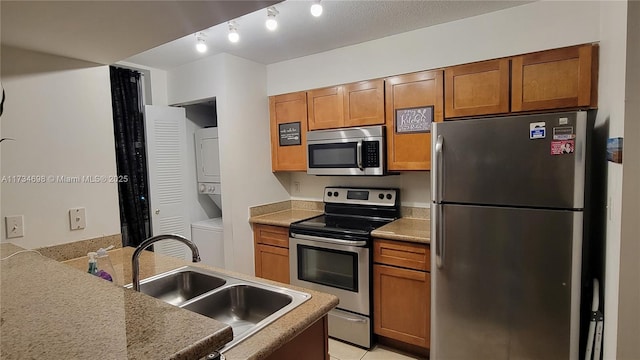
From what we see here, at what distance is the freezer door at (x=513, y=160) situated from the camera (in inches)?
65.5

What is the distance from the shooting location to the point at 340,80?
292cm

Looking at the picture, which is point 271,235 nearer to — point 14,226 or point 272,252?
point 272,252

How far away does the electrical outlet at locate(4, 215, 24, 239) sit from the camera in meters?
Answer: 1.56

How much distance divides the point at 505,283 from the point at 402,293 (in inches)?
28.9

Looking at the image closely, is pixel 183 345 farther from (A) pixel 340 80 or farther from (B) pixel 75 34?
(A) pixel 340 80

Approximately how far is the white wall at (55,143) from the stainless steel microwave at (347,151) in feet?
5.28

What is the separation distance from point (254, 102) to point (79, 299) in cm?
266

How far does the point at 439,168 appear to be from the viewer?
202 cm

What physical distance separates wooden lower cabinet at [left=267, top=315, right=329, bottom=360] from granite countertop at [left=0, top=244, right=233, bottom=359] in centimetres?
53

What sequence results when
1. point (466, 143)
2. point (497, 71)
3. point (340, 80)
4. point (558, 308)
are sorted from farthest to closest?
point (340, 80) → point (497, 71) → point (466, 143) → point (558, 308)

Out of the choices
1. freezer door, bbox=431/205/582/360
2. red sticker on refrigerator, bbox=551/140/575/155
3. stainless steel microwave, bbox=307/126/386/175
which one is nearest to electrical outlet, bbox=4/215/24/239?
stainless steel microwave, bbox=307/126/386/175

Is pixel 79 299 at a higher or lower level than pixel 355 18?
lower

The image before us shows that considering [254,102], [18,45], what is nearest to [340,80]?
[254,102]

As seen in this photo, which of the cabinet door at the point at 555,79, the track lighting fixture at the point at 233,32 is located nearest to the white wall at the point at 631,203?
the cabinet door at the point at 555,79
